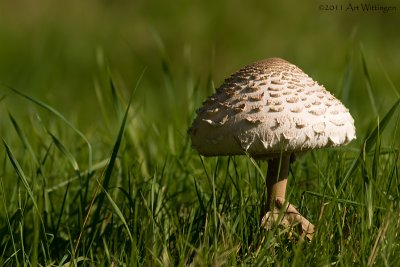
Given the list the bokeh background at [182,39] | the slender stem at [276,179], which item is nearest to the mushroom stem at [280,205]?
the slender stem at [276,179]

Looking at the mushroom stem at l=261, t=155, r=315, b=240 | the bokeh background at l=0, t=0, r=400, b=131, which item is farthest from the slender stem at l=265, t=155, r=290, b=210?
the bokeh background at l=0, t=0, r=400, b=131

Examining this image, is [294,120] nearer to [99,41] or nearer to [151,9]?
[99,41]

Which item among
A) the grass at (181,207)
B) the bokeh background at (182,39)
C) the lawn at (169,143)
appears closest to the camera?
the grass at (181,207)

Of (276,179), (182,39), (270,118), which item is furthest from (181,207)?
(182,39)

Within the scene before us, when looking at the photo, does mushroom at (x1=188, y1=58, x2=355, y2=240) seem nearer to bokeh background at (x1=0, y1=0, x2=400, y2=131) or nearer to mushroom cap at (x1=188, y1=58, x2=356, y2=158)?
mushroom cap at (x1=188, y1=58, x2=356, y2=158)

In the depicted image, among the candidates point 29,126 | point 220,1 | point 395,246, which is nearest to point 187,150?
point 29,126

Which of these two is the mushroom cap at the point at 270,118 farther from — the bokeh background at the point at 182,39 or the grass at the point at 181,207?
the bokeh background at the point at 182,39

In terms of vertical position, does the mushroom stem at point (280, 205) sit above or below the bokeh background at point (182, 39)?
above
